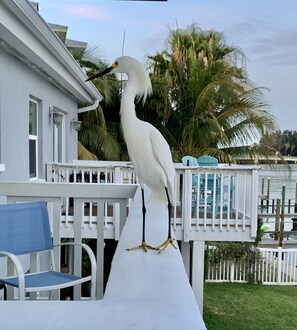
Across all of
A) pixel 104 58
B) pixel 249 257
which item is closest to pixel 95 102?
pixel 104 58

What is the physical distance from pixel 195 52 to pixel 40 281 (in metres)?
13.7

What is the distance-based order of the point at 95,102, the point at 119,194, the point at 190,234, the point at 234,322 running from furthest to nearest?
the point at 95,102
the point at 234,322
the point at 190,234
the point at 119,194

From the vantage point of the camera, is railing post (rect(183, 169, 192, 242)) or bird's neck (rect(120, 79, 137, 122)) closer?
bird's neck (rect(120, 79, 137, 122))

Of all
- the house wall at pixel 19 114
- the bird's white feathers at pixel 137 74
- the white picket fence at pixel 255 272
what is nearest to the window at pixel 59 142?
the house wall at pixel 19 114

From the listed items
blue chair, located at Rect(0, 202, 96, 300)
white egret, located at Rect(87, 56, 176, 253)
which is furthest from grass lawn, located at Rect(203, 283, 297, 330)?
white egret, located at Rect(87, 56, 176, 253)

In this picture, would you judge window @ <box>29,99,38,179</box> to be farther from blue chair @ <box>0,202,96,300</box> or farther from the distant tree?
the distant tree

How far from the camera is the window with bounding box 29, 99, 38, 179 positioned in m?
5.94

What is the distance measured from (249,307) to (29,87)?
7.04 m

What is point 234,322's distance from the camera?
8.21m

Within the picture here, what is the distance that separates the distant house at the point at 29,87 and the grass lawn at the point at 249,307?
14.7 ft

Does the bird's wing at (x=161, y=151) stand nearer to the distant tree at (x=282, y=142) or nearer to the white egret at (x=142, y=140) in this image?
the white egret at (x=142, y=140)

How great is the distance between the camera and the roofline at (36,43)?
3562 mm

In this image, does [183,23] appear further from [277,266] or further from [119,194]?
[119,194]

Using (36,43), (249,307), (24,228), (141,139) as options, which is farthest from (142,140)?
(249,307)
